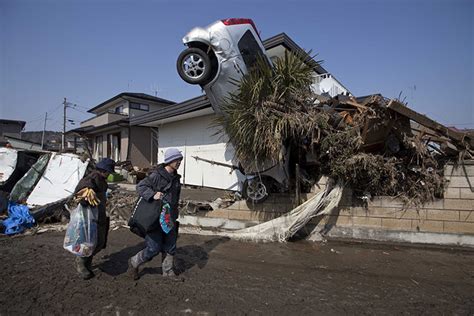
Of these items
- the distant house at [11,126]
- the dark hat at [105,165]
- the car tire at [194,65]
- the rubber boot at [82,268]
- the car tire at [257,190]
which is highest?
the distant house at [11,126]

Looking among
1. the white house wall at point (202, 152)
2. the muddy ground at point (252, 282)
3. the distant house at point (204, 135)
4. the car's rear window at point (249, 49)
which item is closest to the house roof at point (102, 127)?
the distant house at point (204, 135)

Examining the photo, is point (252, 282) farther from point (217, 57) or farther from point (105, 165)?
point (217, 57)

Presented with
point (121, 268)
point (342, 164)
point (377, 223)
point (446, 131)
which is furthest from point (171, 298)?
point (446, 131)

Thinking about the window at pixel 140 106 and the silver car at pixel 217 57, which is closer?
the silver car at pixel 217 57

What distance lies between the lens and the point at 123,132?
1434cm

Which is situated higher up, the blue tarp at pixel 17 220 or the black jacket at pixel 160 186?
the black jacket at pixel 160 186

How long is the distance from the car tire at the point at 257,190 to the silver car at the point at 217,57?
172cm

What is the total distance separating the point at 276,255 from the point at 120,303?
256 centimetres

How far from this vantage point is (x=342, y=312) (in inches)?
109

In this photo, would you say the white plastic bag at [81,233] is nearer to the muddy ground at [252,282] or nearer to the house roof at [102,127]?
the muddy ground at [252,282]

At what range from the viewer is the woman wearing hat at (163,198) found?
3.26 m

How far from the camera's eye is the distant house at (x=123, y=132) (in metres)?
13.8

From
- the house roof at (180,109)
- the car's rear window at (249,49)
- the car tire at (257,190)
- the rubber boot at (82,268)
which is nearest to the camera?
the rubber boot at (82,268)

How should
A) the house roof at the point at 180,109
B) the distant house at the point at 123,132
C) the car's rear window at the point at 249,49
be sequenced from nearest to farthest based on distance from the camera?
the car's rear window at the point at 249,49 → the house roof at the point at 180,109 → the distant house at the point at 123,132
